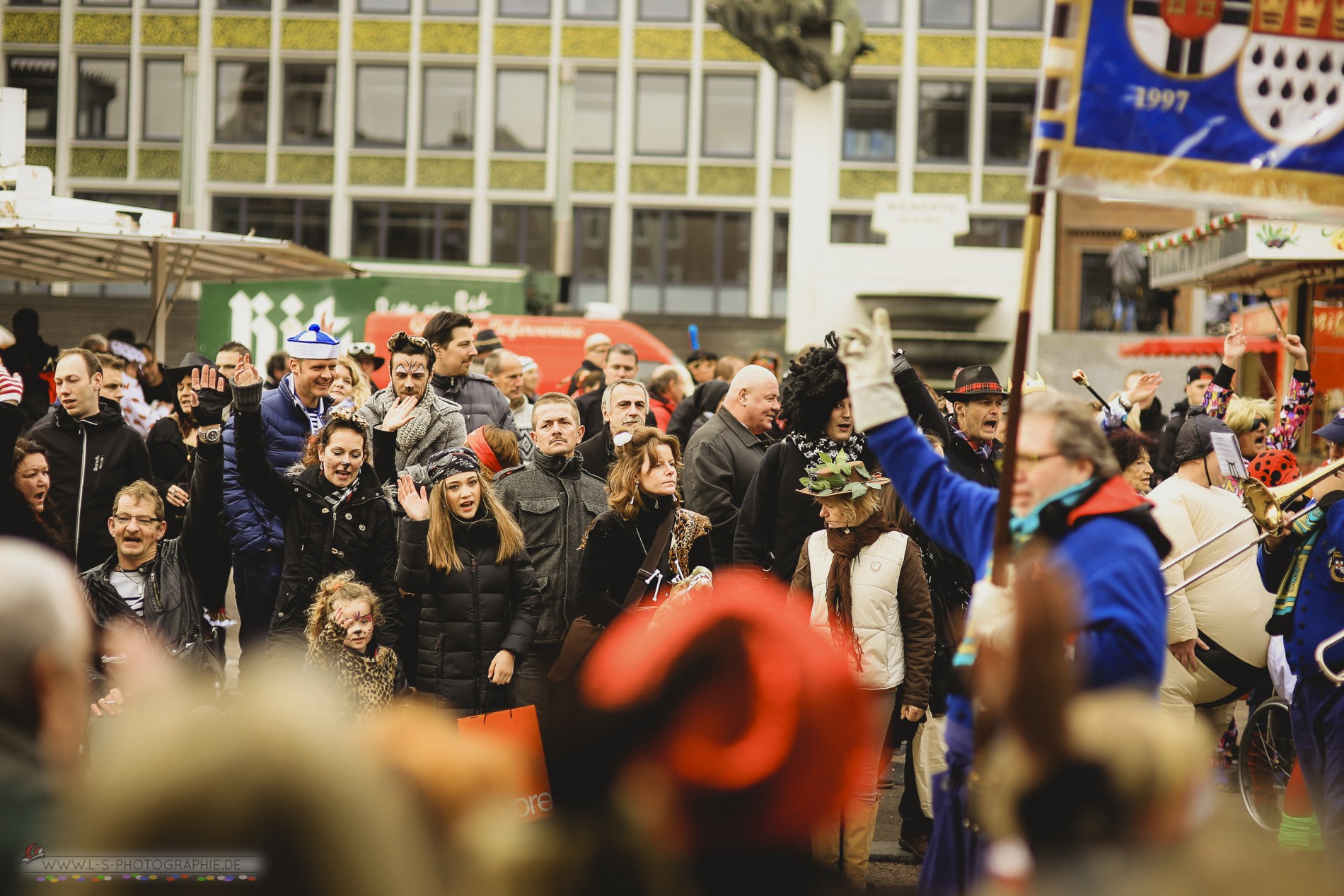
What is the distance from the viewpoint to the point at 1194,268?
1298 cm

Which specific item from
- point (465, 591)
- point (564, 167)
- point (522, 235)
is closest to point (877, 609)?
point (465, 591)

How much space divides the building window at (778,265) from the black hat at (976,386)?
33.0 m

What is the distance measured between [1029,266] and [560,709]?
5.53 feet

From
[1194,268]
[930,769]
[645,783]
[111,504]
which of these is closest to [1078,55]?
[645,783]

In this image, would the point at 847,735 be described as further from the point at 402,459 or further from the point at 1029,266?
the point at 402,459

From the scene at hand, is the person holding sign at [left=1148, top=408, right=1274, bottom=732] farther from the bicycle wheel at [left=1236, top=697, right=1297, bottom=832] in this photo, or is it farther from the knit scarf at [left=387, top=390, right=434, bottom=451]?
the knit scarf at [left=387, top=390, right=434, bottom=451]

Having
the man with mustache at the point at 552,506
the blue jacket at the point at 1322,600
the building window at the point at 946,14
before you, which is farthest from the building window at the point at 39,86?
the blue jacket at the point at 1322,600

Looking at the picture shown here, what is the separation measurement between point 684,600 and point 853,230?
35.1m

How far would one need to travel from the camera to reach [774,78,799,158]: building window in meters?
39.4

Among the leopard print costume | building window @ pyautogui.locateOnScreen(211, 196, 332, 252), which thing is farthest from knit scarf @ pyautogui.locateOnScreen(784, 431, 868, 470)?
building window @ pyautogui.locateOnScreen(211, 196, 332, 252)

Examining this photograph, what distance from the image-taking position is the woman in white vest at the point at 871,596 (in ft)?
18.1

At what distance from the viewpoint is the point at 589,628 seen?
226 inches

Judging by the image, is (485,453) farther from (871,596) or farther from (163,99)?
(163,99)

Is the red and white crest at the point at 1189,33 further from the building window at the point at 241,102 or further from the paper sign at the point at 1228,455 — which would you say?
the building window at the point at 241,102
